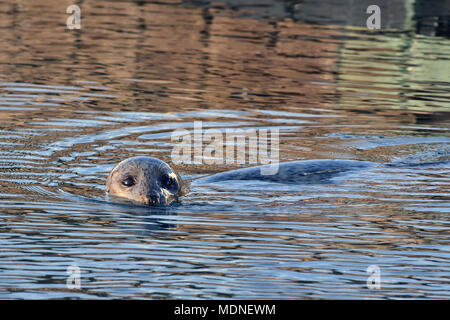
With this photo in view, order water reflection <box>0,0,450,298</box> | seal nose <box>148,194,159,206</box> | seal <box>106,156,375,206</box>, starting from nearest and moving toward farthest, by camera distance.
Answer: water reflection <box>0,0,450,298</box> < seal nose <box>148,194,159,206</box> < seal <box>106,156,375,206</box>

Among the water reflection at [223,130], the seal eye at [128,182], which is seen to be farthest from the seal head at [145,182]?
the water reflection at [223,130]

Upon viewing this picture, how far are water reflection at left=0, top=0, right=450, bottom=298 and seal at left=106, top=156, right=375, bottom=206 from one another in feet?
0.72

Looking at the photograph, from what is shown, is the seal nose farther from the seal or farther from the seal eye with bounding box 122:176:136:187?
the seal eye with bounding box 122:176:136:187

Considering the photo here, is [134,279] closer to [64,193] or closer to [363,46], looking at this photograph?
[64,193]

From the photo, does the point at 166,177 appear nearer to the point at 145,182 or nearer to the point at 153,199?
the point at 145,182

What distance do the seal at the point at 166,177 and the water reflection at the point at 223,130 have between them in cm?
22

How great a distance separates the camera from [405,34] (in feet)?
72.2

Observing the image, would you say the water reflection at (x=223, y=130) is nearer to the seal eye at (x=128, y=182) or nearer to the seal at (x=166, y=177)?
A: the seal at (x=166, y=177)

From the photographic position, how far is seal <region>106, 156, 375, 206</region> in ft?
27.9

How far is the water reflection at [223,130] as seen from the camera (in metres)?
6.21

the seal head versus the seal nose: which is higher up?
the seal head

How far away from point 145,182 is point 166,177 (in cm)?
25

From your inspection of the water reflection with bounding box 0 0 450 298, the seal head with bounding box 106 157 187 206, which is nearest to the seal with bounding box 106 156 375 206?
the seal head with bounding box 106 157 187 206

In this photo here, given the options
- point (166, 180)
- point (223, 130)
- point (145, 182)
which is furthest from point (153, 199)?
point (223, 130)
